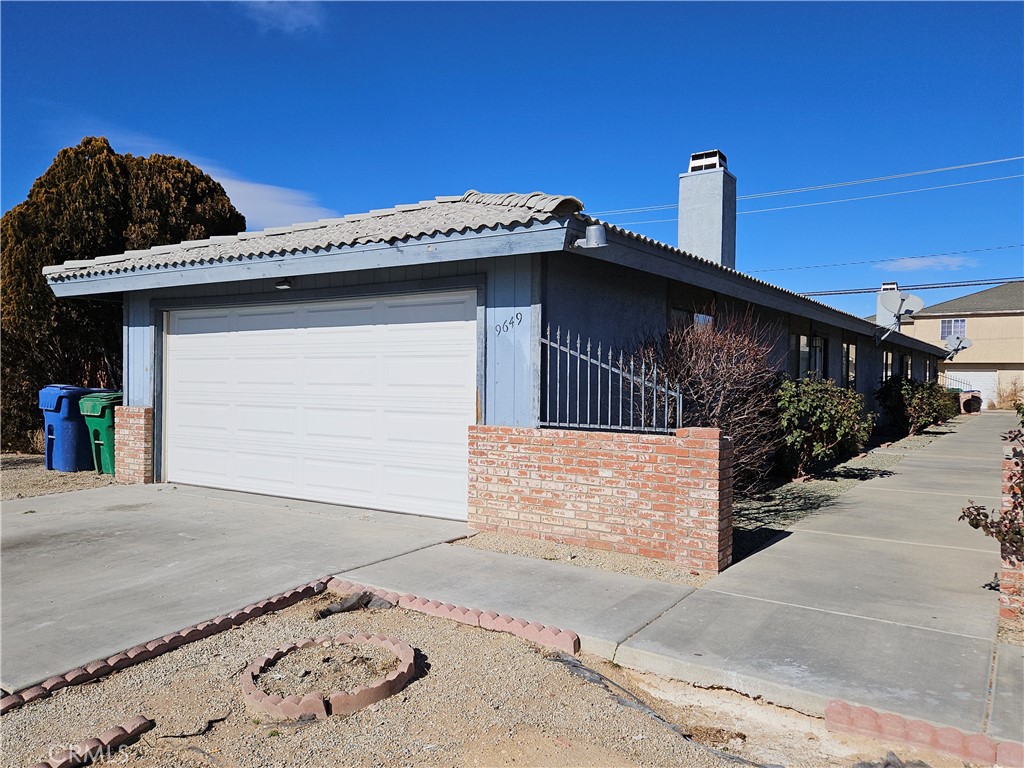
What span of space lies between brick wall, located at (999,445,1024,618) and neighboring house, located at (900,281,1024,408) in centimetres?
4311

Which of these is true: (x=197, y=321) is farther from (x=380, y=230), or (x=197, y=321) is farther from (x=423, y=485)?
(x=423, y=485)

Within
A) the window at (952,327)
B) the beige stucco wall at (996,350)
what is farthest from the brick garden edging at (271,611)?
the window at (952,327)

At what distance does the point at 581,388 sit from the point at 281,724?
16.0ft

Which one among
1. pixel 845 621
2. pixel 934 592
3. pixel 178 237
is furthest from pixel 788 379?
pixel 178 237

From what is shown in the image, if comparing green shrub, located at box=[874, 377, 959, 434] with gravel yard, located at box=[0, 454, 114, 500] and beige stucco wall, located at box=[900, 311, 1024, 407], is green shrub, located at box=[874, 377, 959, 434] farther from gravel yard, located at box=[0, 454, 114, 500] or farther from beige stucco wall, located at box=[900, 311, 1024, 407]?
beige stucco wall, located at box=[900, 311, 1024, 407]

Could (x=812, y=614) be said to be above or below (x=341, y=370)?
below

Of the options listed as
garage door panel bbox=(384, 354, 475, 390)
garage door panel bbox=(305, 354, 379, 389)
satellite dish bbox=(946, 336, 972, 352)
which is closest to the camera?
garage door panel bbox=(384, 354, 475, 390)

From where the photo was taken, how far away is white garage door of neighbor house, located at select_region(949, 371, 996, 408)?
141ft

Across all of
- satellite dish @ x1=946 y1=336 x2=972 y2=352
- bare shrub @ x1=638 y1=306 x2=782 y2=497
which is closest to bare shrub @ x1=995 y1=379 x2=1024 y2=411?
satellite dish @ x1=946 y1=336 x2=972 y2=352

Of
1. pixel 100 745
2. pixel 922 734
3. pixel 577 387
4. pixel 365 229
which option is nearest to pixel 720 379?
pixel 577 387

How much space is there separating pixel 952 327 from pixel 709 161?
3914 cm

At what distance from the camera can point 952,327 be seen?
4481cm

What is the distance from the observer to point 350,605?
5.07m

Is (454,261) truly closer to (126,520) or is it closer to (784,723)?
(126,520)
